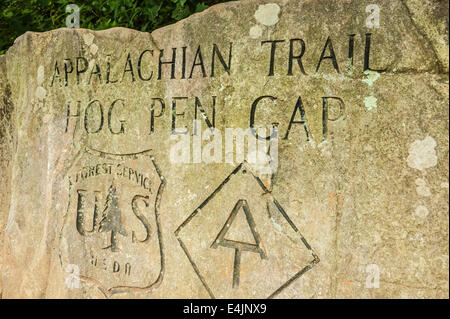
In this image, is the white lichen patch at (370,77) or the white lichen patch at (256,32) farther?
the white lichen patch at (256,32)

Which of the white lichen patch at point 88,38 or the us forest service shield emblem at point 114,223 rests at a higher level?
the white lichen patch at point 88,38

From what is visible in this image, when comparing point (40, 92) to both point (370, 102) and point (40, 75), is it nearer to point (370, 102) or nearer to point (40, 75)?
point (40, 75)

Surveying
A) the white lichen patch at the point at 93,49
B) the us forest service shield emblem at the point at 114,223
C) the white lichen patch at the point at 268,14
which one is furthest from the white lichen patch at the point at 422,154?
the white lichen patch at the point at 93,49

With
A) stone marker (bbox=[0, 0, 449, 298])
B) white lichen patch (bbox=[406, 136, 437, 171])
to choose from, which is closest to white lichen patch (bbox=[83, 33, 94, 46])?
stone marker (bbox=[0, 0, 449, 298])

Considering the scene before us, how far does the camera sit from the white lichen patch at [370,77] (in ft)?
6.66

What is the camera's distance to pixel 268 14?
2.21m

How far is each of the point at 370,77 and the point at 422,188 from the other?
17.0 inches

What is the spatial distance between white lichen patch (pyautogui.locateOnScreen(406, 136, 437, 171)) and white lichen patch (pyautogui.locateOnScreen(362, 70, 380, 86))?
264mm

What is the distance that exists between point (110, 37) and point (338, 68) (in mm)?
1058

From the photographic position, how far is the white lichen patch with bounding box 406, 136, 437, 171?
1.94 meters

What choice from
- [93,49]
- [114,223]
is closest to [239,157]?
[114,223]

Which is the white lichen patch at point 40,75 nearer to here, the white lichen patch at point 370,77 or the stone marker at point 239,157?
the stone marker at point 239,157

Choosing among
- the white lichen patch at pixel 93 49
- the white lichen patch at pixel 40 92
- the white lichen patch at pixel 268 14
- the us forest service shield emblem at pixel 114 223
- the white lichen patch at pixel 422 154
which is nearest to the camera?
the white lichen patch at pixel 422 154

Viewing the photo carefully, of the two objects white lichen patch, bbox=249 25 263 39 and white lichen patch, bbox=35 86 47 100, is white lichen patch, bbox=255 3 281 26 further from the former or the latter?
white lichen patch, bbox=35 86 47 100
